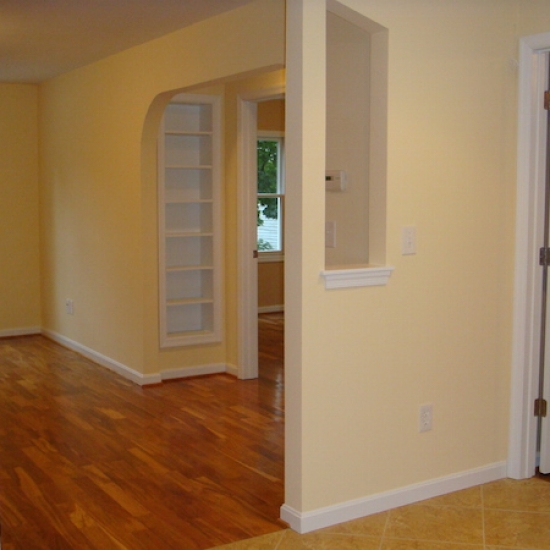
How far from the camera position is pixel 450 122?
136 inches

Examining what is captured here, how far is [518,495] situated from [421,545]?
2.42 feet

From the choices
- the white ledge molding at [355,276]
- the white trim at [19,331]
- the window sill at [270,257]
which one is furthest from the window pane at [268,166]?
the white ledge molding at [355,276]

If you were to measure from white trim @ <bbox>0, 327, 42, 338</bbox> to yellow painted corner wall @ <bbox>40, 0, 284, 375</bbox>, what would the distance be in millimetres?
519

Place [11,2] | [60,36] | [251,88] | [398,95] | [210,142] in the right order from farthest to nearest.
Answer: [210,142], [251,88], [60,36], [11,2], [398,95]

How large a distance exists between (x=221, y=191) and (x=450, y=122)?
9.05 ft

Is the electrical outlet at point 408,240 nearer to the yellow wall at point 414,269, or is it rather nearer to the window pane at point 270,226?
the yellow wall at point 414,269

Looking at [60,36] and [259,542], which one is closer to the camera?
[259,542]

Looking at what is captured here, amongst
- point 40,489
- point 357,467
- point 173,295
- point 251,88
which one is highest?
point 251,88

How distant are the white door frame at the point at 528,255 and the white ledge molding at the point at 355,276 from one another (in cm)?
78

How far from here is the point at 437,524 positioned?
3.24 m

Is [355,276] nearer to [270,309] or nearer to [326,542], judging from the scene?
[326,542]

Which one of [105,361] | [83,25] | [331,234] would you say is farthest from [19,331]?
[331,234]

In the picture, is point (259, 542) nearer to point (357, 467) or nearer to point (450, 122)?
point (357, 467)

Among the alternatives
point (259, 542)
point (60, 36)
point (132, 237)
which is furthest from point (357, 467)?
point (60, 36)
